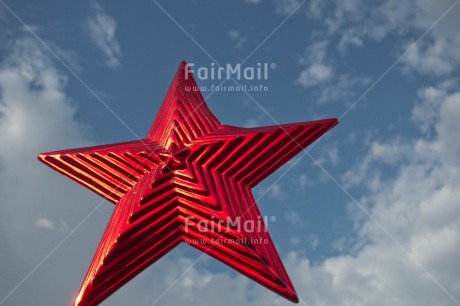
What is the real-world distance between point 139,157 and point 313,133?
2.58 metres

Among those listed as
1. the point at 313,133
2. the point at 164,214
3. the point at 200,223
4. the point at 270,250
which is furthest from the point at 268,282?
the point at 313,133

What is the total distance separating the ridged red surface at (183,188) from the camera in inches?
295

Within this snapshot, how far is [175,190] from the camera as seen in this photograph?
7965 millimetres

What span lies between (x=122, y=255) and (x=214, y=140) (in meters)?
2.06

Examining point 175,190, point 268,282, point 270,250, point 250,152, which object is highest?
point 250,152

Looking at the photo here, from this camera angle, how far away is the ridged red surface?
7.48 meters

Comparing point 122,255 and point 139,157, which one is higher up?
point 139,157

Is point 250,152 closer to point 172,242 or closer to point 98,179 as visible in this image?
point 172,242

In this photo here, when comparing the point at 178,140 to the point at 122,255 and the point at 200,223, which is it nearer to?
the point at 200,223

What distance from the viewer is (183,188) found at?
7961 mm

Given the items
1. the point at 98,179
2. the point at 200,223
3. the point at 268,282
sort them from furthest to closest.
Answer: the point at 98,179 < the point at 200,223 < the point at 268,282

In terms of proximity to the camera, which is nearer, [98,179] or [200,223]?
[200,223]

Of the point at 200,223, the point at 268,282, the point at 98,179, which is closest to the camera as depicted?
the point at 268,282

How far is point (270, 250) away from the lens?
7691 millimetres
